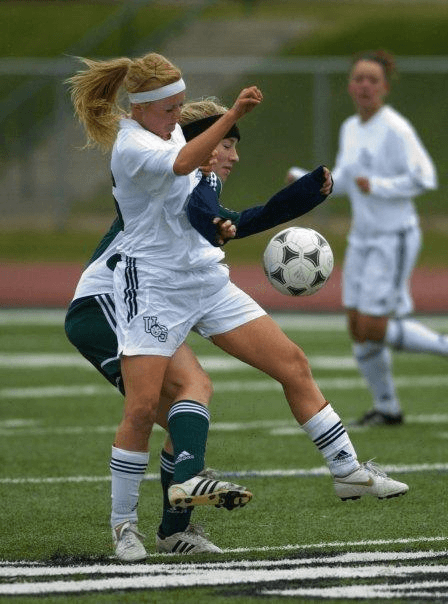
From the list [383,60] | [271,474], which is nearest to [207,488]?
[271,474]

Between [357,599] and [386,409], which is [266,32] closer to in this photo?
[386,409]

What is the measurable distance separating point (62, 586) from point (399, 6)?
3225 cm

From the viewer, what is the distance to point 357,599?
5.08m

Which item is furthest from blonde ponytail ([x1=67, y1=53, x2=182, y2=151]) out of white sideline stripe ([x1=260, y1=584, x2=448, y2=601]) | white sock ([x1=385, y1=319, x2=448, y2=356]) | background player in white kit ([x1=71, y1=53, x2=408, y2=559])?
white sock ([x1=385, y1=319, x2=448, y2=356])

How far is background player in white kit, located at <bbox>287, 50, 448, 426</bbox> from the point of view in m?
10.1

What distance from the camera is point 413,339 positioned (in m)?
10.4

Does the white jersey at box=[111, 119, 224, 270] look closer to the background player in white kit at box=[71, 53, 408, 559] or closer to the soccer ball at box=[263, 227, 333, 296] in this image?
the background player in white kit at box=[71, 53, 408, 559]

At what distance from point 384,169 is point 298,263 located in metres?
4.13

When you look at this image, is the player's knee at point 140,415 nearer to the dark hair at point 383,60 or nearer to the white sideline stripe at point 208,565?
the white sideline stripe at point 208,565

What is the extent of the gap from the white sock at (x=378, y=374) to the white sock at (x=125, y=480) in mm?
4289

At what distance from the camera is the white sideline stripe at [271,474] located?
806 centimetres

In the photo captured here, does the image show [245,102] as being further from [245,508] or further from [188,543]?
[245,508]

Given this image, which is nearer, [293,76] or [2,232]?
[2,232]

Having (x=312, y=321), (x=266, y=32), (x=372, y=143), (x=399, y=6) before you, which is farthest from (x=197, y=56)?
(x=372, y=143)
